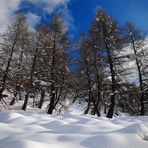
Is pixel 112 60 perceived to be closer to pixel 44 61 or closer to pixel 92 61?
pixel 92 61

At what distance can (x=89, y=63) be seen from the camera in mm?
21094

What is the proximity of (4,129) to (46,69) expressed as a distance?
56.0 feet

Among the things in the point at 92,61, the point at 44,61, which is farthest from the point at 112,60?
the point at 44,61

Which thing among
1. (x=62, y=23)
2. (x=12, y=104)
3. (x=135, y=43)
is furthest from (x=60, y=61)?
(x=12, y=104)

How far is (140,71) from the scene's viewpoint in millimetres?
20266

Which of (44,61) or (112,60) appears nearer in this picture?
(112,60)

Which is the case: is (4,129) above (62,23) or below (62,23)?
below

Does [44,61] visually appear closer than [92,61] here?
No

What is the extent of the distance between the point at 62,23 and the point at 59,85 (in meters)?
5.64

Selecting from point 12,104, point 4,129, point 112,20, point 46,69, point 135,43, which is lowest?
point 4,129

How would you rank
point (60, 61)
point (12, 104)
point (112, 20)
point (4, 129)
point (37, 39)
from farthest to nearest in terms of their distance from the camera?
point (12, 104)
point (37, 39)
point (60, 61)
point (112, 20)
point (4, 129)

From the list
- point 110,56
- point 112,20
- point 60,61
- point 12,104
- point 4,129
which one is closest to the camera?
point 4,129

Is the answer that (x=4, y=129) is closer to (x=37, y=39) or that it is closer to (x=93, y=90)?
(x=93, y=90)

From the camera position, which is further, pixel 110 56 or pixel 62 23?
pixel 62 23
